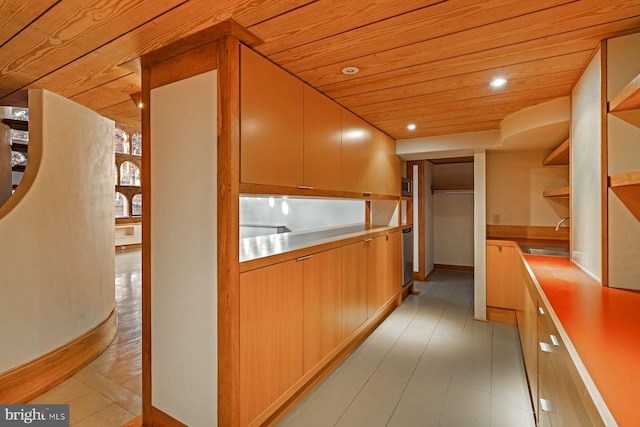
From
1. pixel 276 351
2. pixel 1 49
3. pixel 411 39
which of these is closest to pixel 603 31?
pixel 411 39

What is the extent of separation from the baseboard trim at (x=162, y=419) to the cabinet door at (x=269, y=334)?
436 millimetres

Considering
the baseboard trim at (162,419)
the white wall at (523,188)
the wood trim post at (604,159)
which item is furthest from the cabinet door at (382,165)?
the baseboard trim at (162,419)

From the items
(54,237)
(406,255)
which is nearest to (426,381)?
(406,255)

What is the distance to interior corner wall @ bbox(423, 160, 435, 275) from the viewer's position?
573 cm

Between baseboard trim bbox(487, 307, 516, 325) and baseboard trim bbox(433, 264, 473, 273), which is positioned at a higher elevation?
baseboard trim bbox(433, 264, 473, 273)

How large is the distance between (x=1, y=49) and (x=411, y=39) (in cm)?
228

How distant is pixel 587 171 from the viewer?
1.92 m

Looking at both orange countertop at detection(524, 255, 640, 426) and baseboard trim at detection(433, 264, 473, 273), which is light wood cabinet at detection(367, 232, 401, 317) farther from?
baseboard trim at detection(433, 264, 473, 273)

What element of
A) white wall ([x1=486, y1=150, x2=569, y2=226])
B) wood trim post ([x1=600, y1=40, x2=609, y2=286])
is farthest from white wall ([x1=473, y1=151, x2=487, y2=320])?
wood trim post ([x1=600, y1=40, x2=609, y2=286])

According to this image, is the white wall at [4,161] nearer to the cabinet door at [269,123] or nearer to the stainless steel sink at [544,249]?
the cabinet door at [269,123]

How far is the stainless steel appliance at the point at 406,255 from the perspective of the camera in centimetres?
451

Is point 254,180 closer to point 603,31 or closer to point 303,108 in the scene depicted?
point 303,108

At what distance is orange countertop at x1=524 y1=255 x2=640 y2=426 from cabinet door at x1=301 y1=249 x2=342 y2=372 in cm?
135

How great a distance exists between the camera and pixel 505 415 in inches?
81.1
